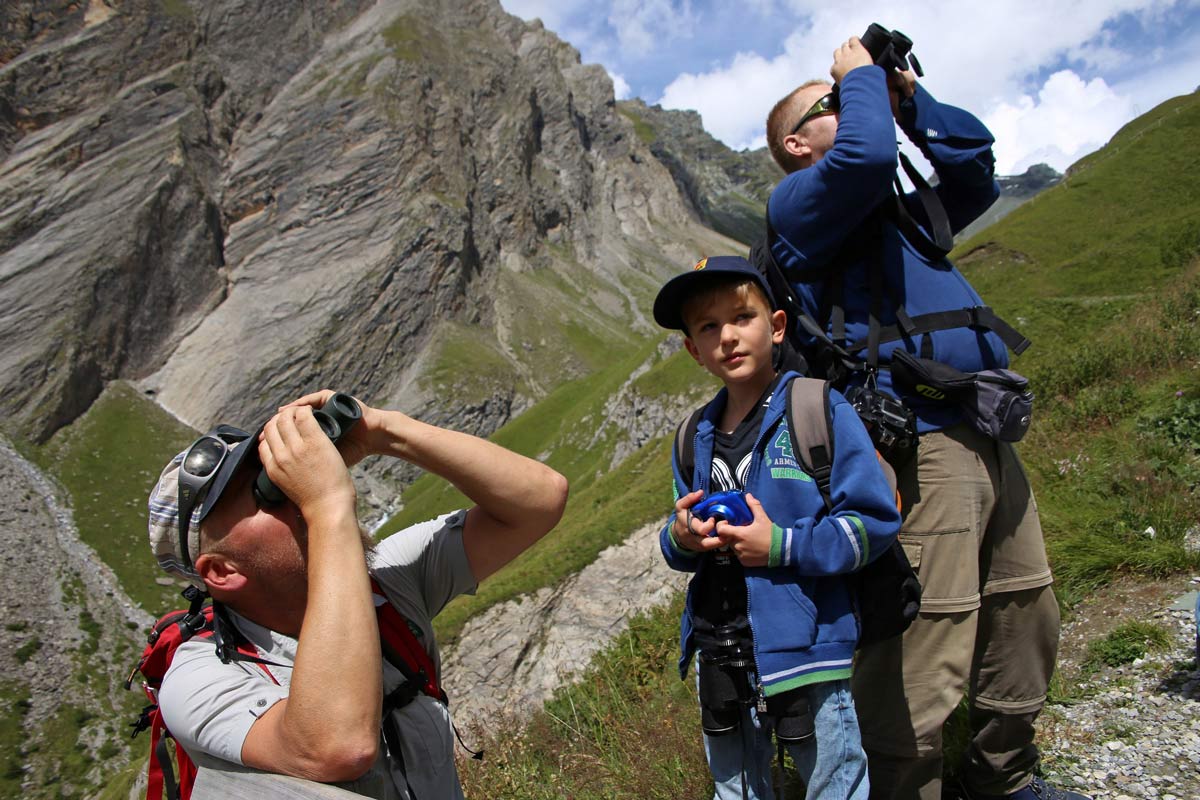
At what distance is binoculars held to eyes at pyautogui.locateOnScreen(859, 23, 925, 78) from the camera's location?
3678 millimetres

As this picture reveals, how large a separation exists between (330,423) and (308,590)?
1.91ft

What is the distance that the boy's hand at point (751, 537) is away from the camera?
2.89 metres

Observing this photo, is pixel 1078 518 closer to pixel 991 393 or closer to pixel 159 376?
pixel 991 393

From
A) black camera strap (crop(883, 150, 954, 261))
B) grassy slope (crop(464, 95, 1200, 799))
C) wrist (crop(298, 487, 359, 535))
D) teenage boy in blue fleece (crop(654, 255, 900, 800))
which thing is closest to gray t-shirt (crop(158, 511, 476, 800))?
wrist (crop(298, 487, 359, 535))

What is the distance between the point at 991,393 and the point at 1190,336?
30.2ft

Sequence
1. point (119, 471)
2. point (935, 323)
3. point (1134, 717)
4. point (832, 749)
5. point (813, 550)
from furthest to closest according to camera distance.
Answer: point (119, 471) → point (1134, 717) → point (935, 323) → point (832, 749) → point (813, 550)

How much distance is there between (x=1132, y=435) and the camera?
7.81m

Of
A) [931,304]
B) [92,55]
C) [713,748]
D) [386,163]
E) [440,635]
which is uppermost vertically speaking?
[92,55]

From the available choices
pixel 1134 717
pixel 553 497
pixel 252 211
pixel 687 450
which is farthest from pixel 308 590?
pixel 252 211

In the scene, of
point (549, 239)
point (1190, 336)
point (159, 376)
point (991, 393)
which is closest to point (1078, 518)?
point (991, 393)

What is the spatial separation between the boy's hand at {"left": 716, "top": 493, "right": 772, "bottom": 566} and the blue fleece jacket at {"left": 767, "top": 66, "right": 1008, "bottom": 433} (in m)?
1.08

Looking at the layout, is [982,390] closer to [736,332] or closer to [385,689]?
[736,332]

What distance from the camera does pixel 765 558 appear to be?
2910 mm

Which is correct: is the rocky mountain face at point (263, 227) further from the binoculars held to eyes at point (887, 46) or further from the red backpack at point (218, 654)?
the binoculars held to eyes at point (887, 46)
